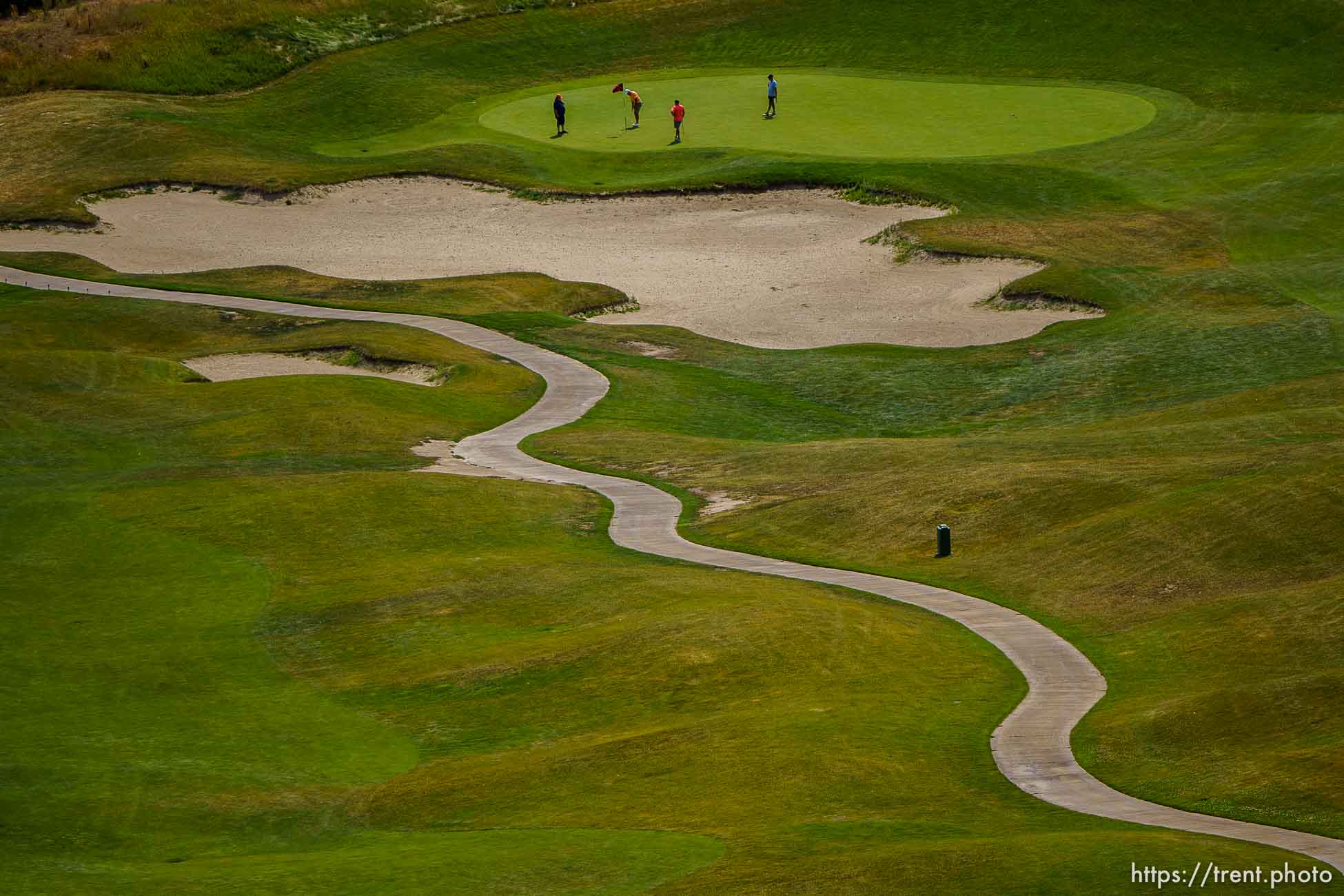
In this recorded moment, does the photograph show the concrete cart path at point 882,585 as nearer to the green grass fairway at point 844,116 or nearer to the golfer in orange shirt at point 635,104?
the green grass fairway at point 844,116

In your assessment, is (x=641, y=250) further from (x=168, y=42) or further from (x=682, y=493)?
(x=168, y=42)

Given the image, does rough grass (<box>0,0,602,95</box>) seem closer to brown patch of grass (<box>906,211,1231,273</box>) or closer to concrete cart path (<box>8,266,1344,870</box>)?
concrete cart path (<box>8,266,1344,870</box>)

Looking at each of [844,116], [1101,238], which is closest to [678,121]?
[844,116]

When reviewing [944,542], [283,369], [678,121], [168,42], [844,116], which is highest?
[168,42]

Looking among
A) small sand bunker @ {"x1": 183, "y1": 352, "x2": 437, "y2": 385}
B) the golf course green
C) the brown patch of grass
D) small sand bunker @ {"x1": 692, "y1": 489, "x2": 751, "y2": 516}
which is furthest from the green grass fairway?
small sand bunker @ {"x1": 692, "y1": 489, "x2": 751, "y2": 516}

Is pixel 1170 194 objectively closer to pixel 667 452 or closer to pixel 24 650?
pixel 667 452

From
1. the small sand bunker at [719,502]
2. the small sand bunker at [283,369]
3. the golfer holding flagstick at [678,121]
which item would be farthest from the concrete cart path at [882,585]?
the golfer holding flagstick at [678,121]

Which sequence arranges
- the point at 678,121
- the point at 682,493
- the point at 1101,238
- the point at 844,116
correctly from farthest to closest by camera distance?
the point at 844,116 → the point at 678,121 → the point at 1101,238 → the point at 682,493
